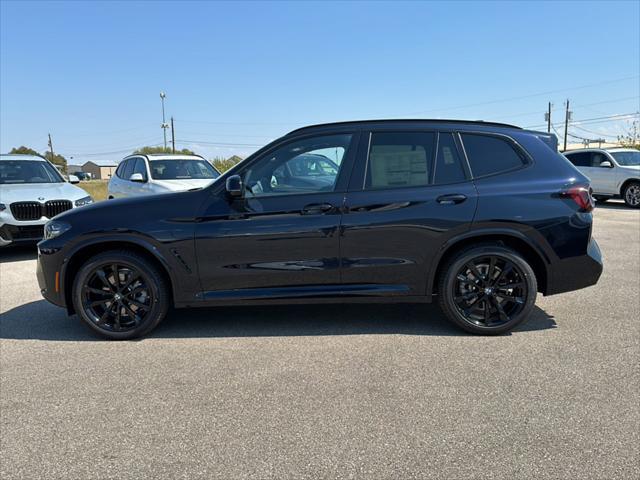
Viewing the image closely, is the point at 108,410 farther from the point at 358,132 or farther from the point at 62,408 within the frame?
the point at 358,132

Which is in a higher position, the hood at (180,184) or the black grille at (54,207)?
the hood at (180,184)

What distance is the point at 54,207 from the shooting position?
8.23 m

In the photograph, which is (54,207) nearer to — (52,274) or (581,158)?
(52,274)

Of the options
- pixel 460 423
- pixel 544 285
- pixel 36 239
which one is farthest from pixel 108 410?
pixel 36 239

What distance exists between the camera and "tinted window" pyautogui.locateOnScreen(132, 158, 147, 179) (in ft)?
33.9

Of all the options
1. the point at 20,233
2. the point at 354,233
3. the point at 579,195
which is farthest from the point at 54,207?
the point at 579,195

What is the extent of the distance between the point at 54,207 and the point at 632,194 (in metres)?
15.1

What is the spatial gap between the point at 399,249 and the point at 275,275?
3.51 feet

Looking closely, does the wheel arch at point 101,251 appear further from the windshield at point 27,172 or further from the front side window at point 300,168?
the windshield at point 27,172

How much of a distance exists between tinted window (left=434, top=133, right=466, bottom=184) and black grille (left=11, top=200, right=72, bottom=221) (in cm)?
674

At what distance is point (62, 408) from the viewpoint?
10.2 ft

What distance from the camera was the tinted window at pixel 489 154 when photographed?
4219 mm

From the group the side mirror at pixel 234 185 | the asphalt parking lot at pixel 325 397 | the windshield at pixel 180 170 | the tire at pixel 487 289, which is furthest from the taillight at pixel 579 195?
the windshield at pixel 180 170

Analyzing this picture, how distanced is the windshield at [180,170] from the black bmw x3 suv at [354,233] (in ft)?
20.3
